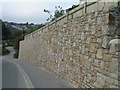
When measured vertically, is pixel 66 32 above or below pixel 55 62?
above

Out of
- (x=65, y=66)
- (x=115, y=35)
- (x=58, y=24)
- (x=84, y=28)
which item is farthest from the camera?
(x=58, y=24)

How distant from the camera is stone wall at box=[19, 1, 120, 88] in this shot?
29.5ft

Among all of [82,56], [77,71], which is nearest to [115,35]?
[82,56]

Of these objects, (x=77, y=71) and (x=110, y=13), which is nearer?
(x=110, y=13)

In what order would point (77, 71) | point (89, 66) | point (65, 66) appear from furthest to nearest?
point (65, 66), point (77, 71), point (89, 66)

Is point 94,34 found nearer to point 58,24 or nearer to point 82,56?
point 82,56

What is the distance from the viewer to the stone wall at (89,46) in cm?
899

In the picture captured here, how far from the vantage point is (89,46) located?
1080 cm

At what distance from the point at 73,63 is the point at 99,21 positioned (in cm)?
362

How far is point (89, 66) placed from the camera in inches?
423

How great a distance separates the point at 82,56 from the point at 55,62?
5.69 m

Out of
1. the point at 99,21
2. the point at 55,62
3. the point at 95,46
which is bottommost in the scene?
the point at 55,62

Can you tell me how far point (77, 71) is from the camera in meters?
12.3

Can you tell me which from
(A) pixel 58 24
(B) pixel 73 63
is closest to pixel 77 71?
(B) pixel 73 63
